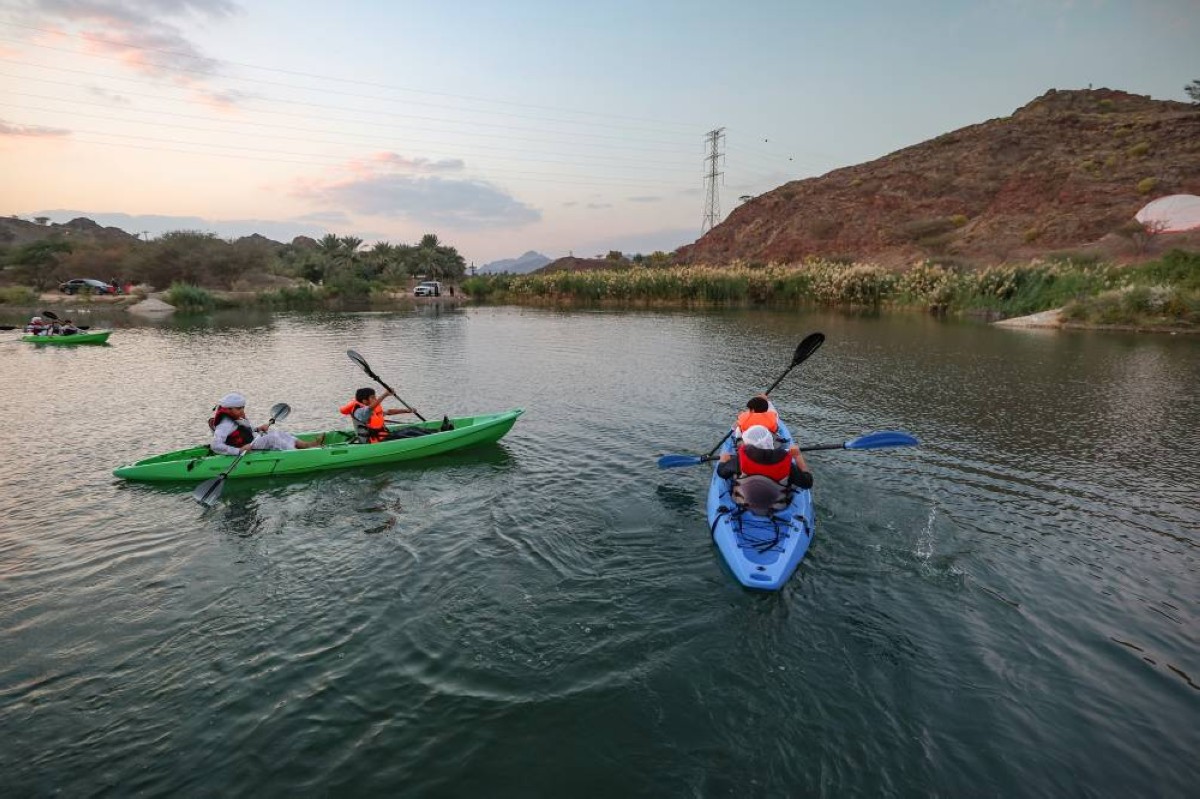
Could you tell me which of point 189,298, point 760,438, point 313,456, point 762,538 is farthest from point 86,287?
point 762,538

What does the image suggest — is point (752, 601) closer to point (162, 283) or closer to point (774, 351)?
point (774, 351)

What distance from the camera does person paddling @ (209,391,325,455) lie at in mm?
10195

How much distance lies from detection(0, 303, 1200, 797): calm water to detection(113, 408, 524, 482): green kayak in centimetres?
35

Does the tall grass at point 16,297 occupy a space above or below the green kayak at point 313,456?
above

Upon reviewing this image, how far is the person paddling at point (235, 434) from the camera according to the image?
33.4ft

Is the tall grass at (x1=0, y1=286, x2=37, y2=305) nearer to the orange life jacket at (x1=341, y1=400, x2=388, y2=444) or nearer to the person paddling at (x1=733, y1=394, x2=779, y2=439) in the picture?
the orange life jacket at (x1=341, y1=400, x2=388, y2=444)

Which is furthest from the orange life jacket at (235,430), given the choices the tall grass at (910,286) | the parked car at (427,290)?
the parked car at (427,290)

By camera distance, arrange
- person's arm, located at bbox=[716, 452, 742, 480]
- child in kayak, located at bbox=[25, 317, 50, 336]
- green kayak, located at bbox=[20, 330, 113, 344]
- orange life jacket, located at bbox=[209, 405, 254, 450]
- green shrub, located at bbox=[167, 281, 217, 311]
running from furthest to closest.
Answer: green shrub, located at bbox=[167, 281, 217, 311]
child in kayak, located at bbox=[25, 317, 50, 336]
green kayak, located at bbox=[20, 330, 113, 344]
orange life jacket, located at bbox=[209, 405, 254, 450]
person's arm, located at bbox=[716, 452, 742, 480]

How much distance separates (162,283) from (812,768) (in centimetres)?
6846

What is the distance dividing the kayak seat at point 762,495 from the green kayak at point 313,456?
5.83m

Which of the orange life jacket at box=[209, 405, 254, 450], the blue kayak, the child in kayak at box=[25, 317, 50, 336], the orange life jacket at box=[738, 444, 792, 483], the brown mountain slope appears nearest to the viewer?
the blue kayak

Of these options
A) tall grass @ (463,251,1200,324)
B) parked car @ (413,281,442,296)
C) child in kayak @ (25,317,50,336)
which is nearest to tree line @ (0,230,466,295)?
parked car @ (413,281,442,296)

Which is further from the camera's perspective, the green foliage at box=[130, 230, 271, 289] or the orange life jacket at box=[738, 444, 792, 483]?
the green foliage at box=[130, 230, 271, 289]

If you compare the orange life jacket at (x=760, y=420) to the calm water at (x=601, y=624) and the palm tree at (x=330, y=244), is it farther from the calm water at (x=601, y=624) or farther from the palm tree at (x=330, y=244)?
the palm tree at (x=330, y=244)
